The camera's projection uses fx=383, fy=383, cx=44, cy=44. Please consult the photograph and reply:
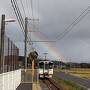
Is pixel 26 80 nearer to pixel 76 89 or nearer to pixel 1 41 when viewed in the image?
pixel 76 89

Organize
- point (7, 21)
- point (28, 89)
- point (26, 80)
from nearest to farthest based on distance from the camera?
point (7, 21) → point (28, 89) → point (26, 80)

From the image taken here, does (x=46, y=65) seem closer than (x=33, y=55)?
No

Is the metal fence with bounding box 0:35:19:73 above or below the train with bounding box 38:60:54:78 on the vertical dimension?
above

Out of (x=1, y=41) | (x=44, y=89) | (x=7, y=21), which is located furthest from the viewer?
(x=44, y=89)

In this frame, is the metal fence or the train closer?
the metal fence

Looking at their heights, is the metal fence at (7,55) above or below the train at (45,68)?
above

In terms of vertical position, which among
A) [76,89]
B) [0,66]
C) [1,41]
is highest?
[1,41]

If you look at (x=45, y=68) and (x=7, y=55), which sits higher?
(x=7, y=55)

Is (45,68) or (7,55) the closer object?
(7,55)

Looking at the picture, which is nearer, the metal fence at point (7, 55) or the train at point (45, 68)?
the metal fence at point (7, 55)

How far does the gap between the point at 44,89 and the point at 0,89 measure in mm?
20497

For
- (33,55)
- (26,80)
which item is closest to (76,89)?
(33,55)

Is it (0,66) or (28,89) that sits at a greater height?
(0,66)

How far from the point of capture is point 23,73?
164 ft
